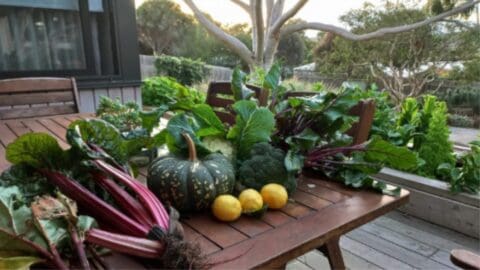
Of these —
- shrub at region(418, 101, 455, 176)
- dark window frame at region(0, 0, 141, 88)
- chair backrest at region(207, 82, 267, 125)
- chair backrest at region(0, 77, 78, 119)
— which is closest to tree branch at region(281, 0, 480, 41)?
shrub at region(418, 101, 455, 176)

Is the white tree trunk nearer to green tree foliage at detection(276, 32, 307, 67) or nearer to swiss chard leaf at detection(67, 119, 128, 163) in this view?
green tree foliage at detection(276, 32, 307, 67)

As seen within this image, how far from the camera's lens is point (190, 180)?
757 mm

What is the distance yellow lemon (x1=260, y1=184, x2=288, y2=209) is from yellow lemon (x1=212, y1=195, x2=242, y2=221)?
0.09 m

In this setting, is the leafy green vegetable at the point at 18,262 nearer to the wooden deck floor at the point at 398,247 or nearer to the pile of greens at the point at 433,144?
the wooden deck floor at the point at 398,247

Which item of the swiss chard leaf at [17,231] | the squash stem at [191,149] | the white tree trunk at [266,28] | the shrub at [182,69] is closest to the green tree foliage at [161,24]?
the white tree trunk at [266,28]

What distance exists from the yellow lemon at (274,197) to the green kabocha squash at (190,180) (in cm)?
9

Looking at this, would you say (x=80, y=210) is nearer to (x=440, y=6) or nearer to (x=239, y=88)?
(x=239, y=88)

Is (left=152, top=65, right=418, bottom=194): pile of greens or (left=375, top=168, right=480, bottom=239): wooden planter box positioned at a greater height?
(left=152, top=65, right=418, bottom=194): pile of greens

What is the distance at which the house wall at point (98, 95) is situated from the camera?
3164mm

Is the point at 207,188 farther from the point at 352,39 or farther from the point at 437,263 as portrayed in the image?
the point at 352,39

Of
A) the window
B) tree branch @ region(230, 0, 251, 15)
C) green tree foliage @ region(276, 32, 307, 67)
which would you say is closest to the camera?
the window

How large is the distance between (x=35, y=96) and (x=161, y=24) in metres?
15.0

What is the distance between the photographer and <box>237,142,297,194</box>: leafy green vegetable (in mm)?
876

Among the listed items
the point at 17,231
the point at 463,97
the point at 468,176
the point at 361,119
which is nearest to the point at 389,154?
the point at 361,119
